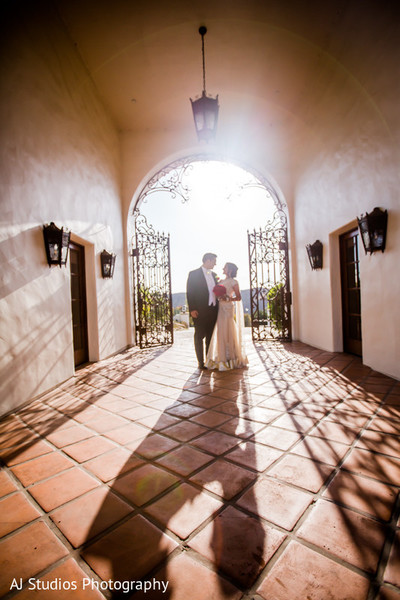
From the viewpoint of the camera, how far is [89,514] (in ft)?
4.82

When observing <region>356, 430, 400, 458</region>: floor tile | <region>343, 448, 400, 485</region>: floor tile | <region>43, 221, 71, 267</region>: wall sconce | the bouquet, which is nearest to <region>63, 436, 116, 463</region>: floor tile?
<region>343, 448, 400, 485</region>: floor tile

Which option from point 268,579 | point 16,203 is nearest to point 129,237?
point 16,203

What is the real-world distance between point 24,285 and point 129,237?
13.1ft

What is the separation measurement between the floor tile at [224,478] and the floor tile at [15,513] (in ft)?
2.90

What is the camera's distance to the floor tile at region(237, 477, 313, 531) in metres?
1.41

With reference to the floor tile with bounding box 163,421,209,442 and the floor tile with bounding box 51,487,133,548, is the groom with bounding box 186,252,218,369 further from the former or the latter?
the floor tile with bounding box 51,487,133,548

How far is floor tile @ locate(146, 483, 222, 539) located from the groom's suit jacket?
3.11 m

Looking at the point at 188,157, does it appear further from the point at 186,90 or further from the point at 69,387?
the point at 69,387

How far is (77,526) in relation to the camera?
4.57 feet

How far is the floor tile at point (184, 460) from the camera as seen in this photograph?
1.84 meters

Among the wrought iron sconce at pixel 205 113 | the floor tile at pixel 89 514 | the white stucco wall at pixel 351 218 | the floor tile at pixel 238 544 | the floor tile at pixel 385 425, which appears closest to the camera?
the floor tile at pixel 238 544

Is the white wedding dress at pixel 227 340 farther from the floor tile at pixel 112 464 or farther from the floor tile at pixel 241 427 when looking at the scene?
the floor tile at pixel 112 464

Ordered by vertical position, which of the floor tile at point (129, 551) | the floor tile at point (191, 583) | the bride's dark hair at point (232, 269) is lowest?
the floor tile at point (191, 583)

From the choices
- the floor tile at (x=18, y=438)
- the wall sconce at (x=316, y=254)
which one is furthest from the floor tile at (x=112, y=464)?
the wall sconce at (x=316, y=254)
